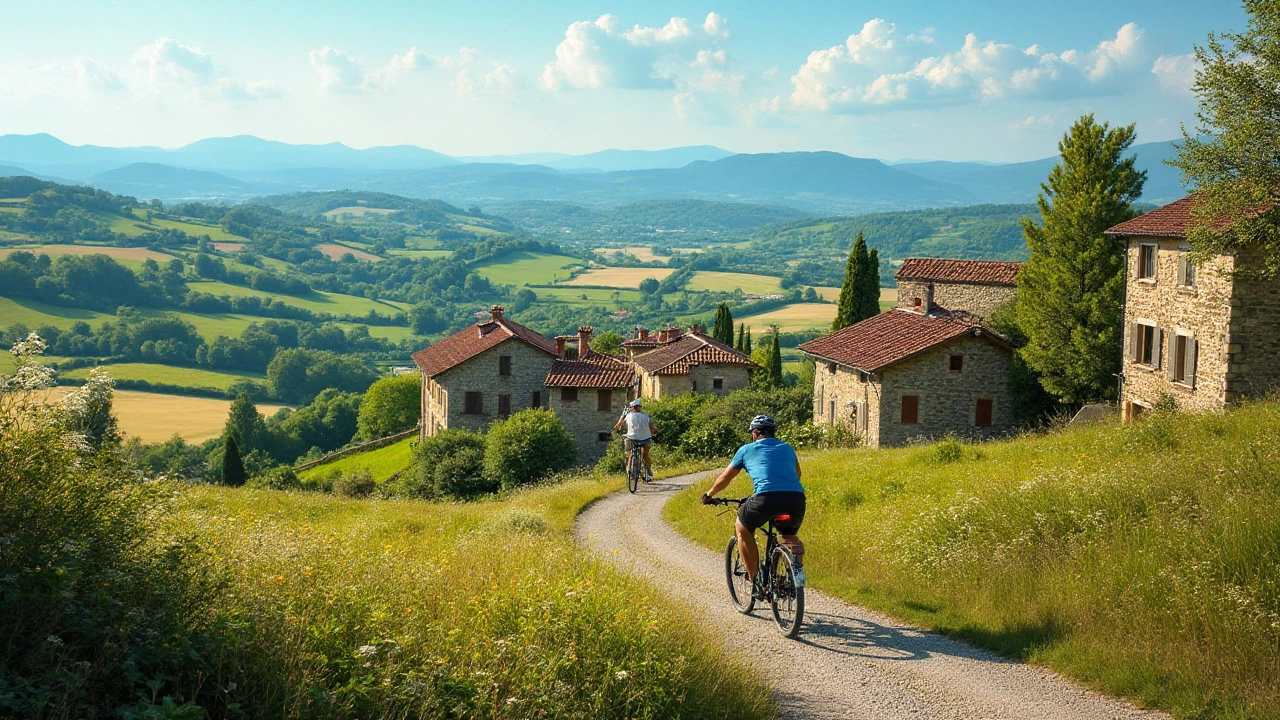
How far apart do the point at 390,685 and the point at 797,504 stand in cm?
518

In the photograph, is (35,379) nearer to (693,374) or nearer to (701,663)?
(701,663)

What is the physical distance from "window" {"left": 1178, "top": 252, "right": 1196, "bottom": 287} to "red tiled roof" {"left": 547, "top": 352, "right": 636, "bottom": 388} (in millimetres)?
27133

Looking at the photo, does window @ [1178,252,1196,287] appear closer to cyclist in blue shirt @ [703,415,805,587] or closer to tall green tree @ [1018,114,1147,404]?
tall green tree @ [1018,114,1147,404]

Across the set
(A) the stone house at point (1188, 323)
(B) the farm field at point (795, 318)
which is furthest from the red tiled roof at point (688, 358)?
(B) the farm field at point (795, 318)

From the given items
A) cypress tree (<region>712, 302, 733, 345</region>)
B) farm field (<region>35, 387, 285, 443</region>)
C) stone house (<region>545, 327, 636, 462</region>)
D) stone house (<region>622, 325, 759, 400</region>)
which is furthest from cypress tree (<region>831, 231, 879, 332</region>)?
farm field (<region>35, 387, 285, 443</region>)

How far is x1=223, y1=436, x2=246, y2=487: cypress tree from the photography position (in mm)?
59438

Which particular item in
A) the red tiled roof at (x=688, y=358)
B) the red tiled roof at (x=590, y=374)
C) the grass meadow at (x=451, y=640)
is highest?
the grass meadow at (x=451, y=640)

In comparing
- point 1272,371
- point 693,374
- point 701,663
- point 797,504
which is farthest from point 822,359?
point 701,663

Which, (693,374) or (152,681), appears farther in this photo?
(693,374)

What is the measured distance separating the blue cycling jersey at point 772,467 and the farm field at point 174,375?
366ft

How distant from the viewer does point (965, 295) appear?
168 ft

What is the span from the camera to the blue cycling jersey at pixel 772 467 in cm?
971

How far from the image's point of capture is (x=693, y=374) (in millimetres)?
50656

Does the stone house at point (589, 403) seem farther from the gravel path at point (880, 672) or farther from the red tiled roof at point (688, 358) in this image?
the gravel path at point (880, 672)
